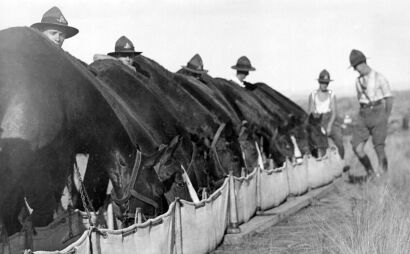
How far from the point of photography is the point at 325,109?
16.4 meters

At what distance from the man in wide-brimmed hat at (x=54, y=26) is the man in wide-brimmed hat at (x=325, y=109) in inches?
328

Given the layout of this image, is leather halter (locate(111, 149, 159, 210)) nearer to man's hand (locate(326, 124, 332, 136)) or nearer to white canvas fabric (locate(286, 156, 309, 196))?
white canvas fabric (locate(286, 156, 309, 196))

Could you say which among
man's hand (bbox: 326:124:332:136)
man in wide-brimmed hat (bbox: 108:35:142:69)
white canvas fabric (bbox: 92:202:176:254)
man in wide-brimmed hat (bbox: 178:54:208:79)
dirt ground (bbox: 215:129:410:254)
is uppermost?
man in wide-brimmed hat (bbox: 108:35:142:69)

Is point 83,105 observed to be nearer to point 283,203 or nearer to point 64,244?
point 64,244

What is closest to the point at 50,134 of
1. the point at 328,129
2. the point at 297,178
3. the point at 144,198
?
the point at 144,198

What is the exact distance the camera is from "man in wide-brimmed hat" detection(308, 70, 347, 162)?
52.9 ft

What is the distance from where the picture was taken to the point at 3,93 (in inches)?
242

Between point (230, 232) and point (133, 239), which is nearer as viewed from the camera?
point (133, 239)

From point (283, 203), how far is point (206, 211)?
411 centimetres

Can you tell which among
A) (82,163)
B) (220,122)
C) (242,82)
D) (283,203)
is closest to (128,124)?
(82,163)

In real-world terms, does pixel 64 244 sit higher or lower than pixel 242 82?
lower

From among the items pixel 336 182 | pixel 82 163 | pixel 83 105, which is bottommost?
pixel 336 182

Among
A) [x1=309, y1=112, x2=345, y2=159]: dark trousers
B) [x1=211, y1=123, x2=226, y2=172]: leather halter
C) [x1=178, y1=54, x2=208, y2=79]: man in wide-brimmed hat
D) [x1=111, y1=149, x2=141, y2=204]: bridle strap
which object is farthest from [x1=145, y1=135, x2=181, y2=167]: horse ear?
[x1=309, y1=112, x2=345, y2=159]: dark trousers

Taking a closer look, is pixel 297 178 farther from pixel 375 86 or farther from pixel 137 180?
pixel 137 180
